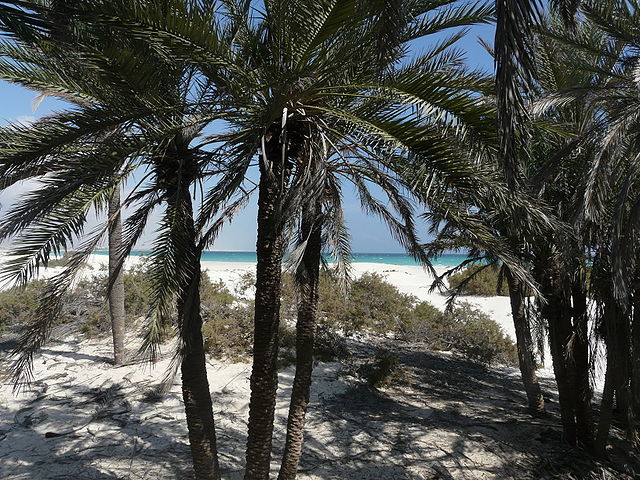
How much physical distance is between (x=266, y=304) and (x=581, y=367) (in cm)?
518

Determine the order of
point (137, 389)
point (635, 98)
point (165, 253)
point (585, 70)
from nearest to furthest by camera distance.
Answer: point (165, 253) < point (635, 98) < point (585, 70) < point (137, 389)

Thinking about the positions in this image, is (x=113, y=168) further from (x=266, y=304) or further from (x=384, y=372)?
(x=384, y=372)

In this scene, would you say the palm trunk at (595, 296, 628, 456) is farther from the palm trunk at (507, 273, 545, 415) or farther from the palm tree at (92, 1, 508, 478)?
the palm tree at (92, 1, 508, 478)

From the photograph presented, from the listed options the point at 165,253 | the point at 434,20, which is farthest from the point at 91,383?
the point at 434,20

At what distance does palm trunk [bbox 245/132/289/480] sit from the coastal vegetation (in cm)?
2

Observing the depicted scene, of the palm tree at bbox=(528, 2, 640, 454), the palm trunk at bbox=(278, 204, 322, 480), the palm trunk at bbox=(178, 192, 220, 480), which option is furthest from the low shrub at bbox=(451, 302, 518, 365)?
the palm trunk at bbox=(178, 192, 220, 480)

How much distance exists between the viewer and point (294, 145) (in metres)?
4.29

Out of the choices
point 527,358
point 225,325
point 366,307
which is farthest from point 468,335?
point 225,325

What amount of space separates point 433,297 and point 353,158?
16059 mm

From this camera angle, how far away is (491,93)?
12.3ft

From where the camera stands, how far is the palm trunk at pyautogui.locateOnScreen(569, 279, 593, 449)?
634 centimetres

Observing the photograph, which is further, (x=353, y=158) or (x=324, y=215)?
(x=324, y=215)

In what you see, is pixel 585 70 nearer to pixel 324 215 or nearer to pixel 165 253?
pixel 324 215

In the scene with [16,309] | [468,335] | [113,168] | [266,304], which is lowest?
[468,335]
